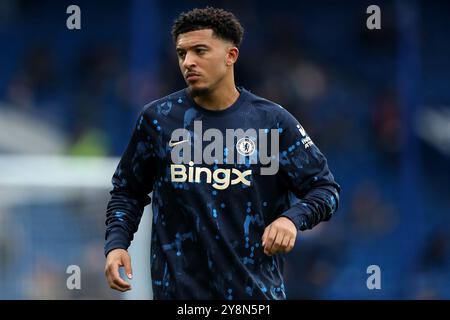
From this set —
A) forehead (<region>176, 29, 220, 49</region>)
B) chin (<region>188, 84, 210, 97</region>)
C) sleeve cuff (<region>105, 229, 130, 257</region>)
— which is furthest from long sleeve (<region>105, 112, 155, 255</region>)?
forehead (<region>176, 29, 220, 49</region>)

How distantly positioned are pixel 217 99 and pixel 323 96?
10.4m

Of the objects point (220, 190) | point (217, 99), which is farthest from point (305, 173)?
point (217, 99)

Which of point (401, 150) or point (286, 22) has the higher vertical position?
point (286, 22)

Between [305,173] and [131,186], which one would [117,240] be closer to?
[131,186]

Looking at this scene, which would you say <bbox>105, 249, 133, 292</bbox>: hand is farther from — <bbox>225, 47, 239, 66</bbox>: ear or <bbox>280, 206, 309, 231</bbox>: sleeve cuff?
<bbox>225, 47, 239, 66</bbox>: ear

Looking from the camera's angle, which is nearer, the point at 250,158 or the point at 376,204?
the point at 250,158

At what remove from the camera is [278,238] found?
4859 millimetres

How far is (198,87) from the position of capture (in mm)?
5191

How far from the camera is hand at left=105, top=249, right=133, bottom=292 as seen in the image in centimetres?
502

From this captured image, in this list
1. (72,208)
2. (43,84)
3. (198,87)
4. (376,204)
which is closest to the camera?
(198,87)

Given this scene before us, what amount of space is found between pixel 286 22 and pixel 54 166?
622 centimetres
